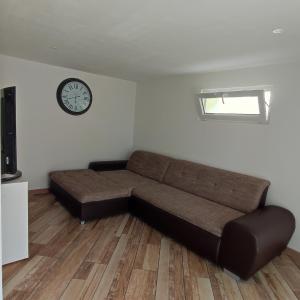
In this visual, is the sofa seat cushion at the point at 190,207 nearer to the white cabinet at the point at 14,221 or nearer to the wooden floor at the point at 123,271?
the wooden floor at the point at 123,271

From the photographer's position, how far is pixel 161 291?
198 centimetres

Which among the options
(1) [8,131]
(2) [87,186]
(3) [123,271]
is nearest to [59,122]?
(2) [87,186]

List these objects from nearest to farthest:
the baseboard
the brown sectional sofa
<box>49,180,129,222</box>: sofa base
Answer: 1. the brown sectional sofa
2. <box>49,180,129,222</box>: sofa base
3. the baseboard

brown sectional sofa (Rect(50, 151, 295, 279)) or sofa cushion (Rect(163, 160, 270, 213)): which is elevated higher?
sofa cushion (Rect(163, 160, 270, 213))

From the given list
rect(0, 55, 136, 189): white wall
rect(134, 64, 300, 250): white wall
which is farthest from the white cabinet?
rect(134, 64, 300, 250): white wall

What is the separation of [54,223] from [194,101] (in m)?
2.59

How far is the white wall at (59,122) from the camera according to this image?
361 cm

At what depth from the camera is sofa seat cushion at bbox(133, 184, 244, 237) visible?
244 centimetres

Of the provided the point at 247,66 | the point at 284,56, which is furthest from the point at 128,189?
the point at 284,56

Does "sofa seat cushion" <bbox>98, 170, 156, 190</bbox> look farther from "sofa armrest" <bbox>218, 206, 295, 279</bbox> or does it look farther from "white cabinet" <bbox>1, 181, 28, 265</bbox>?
"sofa armrest" <bbox>218, 206, 295, 279</bbox>

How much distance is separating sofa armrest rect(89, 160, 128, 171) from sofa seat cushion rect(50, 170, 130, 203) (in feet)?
1.33

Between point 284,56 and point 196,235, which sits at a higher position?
point 284,56

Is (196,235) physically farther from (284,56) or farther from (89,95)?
(89,95)

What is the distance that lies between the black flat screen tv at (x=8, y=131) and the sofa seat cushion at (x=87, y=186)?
3.12 feet
